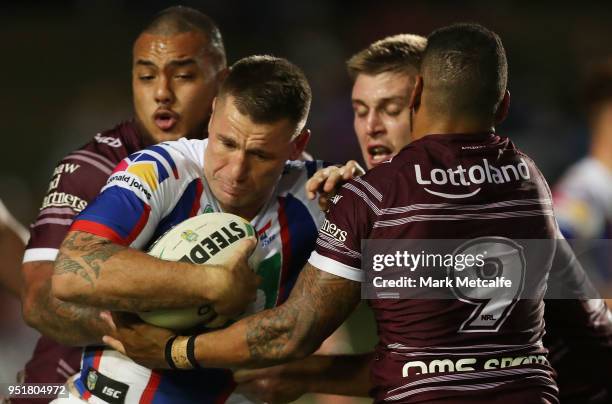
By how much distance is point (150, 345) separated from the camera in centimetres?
342

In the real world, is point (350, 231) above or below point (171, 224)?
below

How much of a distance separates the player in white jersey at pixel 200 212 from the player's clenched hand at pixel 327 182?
6.5 inches

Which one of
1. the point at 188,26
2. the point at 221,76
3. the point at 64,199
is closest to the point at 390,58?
the point at 221,76

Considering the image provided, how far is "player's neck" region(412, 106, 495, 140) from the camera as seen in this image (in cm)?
336

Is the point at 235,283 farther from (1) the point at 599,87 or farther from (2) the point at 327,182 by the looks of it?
(1) the point at 599,87

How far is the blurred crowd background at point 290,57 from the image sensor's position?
430 inches

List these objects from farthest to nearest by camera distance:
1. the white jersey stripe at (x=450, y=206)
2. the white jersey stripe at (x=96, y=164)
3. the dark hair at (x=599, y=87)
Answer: the dark hair at (x=599, y=87), the white jersey stripe at (x=96, y=164), the white jersey stripe at (x=450, y=206)

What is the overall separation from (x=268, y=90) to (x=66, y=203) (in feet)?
3.59

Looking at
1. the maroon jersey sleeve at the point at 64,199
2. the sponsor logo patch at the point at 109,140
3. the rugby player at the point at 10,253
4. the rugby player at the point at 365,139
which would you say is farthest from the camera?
the rugby player at the point at 10,253

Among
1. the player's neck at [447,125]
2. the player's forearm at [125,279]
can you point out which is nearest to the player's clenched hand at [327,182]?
the player's neck at [447,125]

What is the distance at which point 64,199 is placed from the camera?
4164 mm

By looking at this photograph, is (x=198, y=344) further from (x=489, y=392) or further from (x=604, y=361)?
(x=604, y=361)

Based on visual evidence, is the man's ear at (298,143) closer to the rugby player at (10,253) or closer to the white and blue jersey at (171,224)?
the white and blue jersey at (171,224)

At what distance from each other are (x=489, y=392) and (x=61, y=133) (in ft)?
30.2
